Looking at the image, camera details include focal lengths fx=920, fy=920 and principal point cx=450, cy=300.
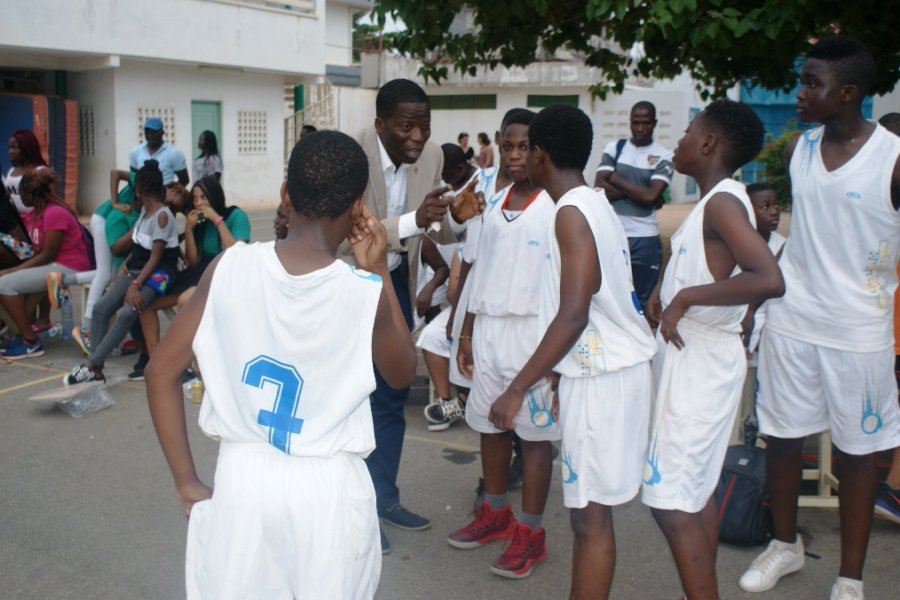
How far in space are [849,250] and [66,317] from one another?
21.1 feet

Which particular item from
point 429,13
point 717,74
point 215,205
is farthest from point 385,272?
point 717,74

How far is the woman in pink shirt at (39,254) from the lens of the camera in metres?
7.40

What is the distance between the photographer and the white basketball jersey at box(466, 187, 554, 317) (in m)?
3.84

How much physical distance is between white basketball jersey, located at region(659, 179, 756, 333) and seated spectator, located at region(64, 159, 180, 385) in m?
4.62

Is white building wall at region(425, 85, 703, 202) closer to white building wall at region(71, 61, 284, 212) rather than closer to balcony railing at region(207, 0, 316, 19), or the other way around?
balcony railing at region(207, 0, 316, 19)

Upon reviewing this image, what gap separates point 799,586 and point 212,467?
9.98 feet

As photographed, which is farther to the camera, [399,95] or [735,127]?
[399,95]

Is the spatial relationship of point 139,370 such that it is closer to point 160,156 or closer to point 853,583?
point 160,156

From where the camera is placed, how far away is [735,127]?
10.4 ft

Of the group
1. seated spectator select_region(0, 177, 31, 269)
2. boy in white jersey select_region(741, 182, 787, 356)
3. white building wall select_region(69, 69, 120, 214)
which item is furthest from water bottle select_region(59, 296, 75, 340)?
white building wall select_region(69, 69, 120, 214)

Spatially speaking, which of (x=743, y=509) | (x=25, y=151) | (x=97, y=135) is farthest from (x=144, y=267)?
(x=97, y=135)

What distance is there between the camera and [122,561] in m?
3.95

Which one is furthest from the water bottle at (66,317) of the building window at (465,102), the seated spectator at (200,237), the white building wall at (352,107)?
the building window at (465,102)

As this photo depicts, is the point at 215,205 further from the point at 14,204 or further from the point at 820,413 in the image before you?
the point at 820,413
